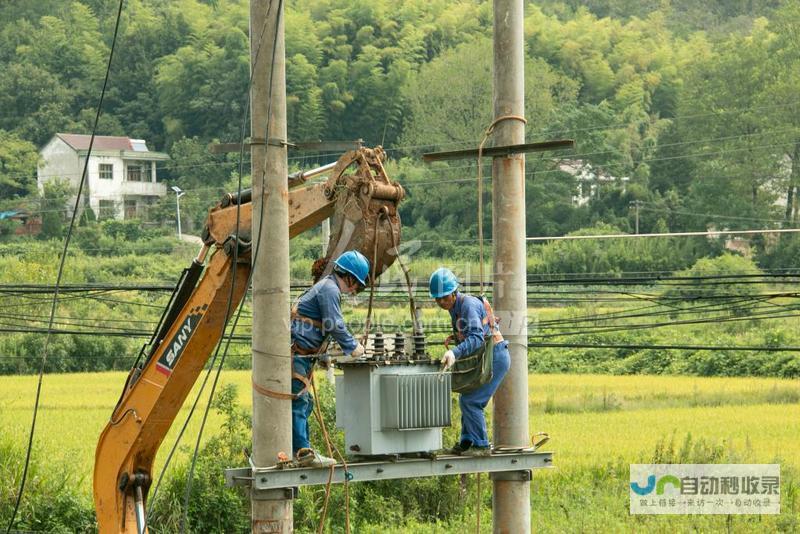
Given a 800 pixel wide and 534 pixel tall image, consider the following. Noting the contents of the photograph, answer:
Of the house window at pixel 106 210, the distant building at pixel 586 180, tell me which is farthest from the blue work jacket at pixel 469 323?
the house window at pixel 106 210

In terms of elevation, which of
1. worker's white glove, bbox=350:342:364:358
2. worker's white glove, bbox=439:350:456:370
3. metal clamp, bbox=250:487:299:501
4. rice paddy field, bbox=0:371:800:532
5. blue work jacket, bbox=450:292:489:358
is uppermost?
blue work jacket, bbox=450:292:489:358

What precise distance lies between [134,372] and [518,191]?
11.4 feet

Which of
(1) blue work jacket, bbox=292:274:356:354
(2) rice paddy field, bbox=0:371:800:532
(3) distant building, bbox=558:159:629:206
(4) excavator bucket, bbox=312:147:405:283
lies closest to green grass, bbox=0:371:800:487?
(2) rice paddy field, bbox=0:371:800:532

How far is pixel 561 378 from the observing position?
34656 mm

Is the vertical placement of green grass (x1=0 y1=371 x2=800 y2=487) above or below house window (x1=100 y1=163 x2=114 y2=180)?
below

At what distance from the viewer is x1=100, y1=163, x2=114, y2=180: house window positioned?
220 ft

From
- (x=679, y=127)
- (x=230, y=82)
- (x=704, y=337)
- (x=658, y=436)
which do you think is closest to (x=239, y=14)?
(x=230, y=82)

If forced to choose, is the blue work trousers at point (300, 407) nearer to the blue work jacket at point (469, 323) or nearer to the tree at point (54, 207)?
the blue work jacket at point (469, 323)

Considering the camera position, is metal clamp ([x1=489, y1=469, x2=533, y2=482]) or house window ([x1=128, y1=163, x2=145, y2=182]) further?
house window ([x1=128, y1=163, x2=145, y2=182])

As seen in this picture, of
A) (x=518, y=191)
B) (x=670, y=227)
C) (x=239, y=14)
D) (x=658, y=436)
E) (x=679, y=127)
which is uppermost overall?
(x=239, y=14)

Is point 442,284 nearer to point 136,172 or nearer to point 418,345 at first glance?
point 418,345

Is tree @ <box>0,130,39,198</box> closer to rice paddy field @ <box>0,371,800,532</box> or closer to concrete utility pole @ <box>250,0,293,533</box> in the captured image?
rice paddy field @ <box>0,371,800,532</box>

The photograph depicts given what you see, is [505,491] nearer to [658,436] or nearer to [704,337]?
[658,436]

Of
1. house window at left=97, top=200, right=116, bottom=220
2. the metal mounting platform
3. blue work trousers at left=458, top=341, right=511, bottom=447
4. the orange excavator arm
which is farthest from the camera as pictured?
house window at left=97, top=200, right=116, bottom=220
